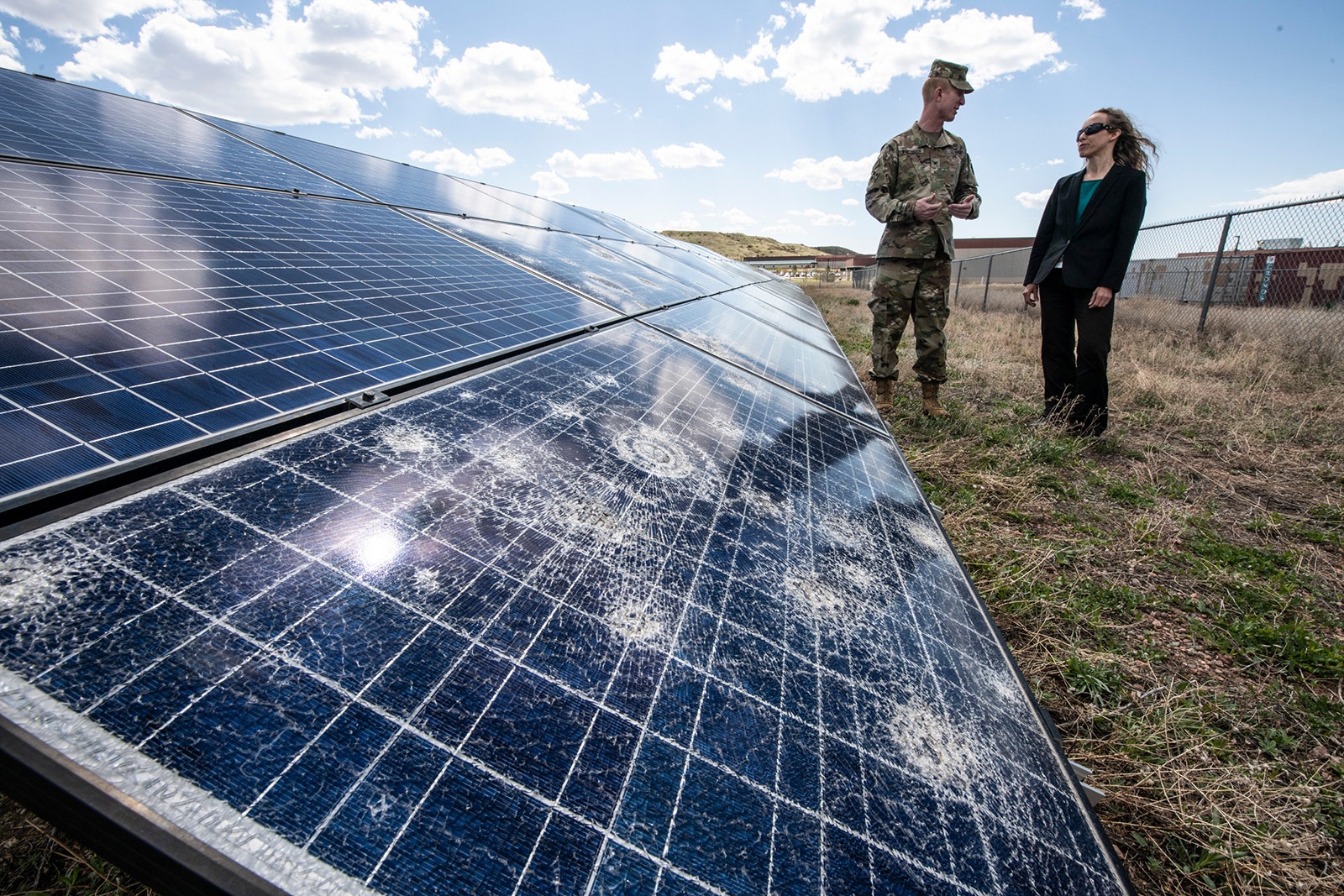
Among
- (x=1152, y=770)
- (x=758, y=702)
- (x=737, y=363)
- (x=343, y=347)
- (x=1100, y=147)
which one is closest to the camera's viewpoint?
(x=758, y=702)

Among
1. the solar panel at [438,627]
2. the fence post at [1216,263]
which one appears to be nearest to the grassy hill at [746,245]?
the fence post at [1216,263]

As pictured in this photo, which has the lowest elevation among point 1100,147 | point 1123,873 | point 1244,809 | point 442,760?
point 1244,809

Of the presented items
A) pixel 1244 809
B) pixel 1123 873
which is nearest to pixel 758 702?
pixel 1123 873

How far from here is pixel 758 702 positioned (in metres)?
0.90

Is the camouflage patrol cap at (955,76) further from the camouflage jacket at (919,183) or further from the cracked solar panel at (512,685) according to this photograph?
the cracked solar panel at (512,685)

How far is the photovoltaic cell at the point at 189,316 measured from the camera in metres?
0.96

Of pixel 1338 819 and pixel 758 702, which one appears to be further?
pixel 1338 819

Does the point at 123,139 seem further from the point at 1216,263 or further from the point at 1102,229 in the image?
the point at 1216,263

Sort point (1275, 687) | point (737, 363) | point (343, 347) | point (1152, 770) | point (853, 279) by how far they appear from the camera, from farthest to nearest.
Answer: point (853, 279) → point (737, 363) → point (1275, 687) → point (1152, 770) → point (343, 347)

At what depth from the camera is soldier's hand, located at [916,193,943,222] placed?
4496 millimetres

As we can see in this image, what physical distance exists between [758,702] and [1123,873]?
63cm

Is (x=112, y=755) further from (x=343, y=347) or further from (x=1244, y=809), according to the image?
(x=1244, y=809)

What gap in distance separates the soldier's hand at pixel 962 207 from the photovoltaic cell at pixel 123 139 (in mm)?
4232

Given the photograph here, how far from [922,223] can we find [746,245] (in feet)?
215
